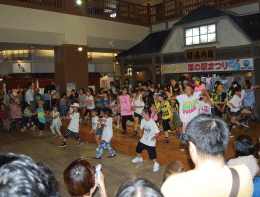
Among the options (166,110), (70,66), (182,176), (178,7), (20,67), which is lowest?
(166,110)

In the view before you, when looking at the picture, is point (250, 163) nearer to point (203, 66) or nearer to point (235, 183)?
point (235, 183)

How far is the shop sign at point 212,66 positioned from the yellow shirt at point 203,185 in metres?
10.2

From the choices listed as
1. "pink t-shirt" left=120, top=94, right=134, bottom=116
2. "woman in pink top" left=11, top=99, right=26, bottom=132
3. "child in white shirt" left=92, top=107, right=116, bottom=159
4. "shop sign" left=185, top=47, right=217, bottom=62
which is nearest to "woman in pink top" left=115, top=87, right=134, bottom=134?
"pink t-shirt" left=120, top=94, right=134, bottom=116

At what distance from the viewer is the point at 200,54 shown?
40.2 ft

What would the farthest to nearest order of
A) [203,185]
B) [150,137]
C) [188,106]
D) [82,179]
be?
[188,106], [150,137], [82,179], [203,185]

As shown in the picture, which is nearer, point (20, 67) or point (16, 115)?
point (16, 115)

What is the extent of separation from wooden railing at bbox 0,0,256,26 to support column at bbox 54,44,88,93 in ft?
7.44

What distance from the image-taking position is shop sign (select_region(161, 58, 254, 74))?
1052 centimetres

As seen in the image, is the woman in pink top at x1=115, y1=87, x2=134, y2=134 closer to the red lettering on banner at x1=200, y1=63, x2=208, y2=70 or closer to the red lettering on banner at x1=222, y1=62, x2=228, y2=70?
the red lettering on banner at x1=200, y1=63, x2=208, y2=70

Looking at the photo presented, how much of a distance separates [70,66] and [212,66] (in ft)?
27.4

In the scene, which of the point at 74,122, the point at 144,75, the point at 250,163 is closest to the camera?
the point at 250,163

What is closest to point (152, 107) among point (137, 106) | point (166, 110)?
point (166, 110)

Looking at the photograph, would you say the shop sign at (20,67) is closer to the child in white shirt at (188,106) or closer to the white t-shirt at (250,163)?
the child in white shirt at (188,106)

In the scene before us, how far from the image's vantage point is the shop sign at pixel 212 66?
10.5m
